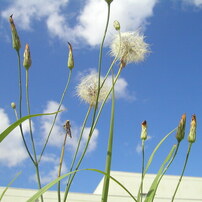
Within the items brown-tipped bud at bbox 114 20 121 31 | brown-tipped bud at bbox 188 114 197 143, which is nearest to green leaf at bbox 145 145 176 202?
brown-tipped bud at bbox 188 114 197 143

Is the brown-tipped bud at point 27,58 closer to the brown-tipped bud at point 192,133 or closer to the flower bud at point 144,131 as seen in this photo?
the flower bud at point 144,131

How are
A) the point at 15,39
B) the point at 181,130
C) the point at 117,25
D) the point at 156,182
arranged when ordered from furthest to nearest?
the point at 117,25, the point at 15,39, the point at 181,130, the point at 156,182

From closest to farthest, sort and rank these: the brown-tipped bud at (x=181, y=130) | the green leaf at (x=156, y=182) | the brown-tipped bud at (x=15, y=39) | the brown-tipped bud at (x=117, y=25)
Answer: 1. the green leaf at (x=156, y=182)
2. the brown-tipped bud at (x=181, y=130)
3. the brown-tipped bud at (x=15, y=39)
4. the brown-tipped bud at (x=117, y=25)

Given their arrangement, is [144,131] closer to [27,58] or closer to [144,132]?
[144,132]

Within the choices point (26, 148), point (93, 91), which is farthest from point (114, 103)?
point (93, 91)

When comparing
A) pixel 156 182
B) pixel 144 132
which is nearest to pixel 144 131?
pixel 144 132

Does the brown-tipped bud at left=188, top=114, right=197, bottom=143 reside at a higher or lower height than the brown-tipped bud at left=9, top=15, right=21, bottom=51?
lower

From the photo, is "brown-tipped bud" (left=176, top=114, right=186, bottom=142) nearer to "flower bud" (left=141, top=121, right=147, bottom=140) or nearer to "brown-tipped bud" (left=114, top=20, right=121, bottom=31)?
"flower bud" (left=141, top=121, right=147, bottom=140)

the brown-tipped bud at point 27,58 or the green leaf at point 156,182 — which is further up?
the brown-tipped bud at point 27,58

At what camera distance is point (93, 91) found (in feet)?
6.27

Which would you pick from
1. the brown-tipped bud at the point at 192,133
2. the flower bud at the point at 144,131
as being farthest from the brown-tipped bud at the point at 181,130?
the flower bud at the point at 144,131

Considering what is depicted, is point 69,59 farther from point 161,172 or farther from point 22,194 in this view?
point 22,194

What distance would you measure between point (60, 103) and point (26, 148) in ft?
0.64

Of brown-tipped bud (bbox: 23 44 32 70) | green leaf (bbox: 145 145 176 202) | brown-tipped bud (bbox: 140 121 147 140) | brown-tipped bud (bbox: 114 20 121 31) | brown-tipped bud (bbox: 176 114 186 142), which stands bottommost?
green leaf (bbox: 145 145 176 202)
